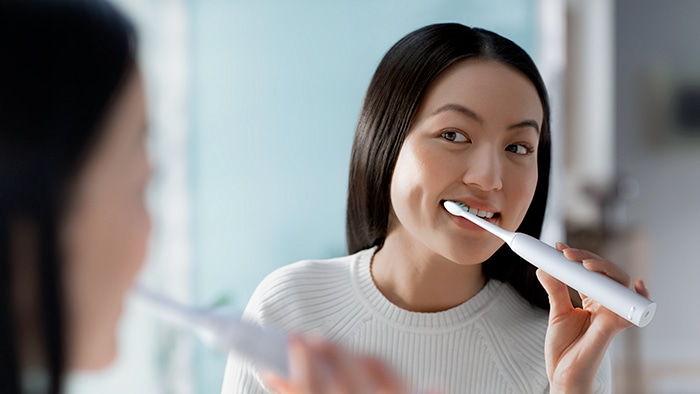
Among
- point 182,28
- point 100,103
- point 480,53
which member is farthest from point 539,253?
point 182,28

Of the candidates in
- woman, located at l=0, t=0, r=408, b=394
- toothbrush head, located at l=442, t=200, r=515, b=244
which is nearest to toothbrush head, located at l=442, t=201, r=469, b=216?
toothbrush head, located at l=442, t=200, r=515, b=244

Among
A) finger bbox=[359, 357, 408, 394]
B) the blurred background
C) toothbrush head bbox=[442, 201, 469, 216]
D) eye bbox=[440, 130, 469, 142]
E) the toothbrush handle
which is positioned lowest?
the blurred background

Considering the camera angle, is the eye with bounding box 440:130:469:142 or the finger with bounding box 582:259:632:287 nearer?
the finger with bounding box 582:259:632:287

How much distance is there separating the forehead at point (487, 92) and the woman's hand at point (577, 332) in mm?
134

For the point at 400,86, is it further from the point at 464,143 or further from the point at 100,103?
the point at 100,103

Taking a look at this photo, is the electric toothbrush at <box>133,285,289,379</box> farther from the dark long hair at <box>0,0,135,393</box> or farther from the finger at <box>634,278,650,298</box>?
the finger at <box>634,278,650,298</box>

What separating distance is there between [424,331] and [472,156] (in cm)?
20

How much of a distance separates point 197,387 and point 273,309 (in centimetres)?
171

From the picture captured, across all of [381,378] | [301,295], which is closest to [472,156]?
[301,295]

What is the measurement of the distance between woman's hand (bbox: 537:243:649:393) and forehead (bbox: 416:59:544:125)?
0.13 meters

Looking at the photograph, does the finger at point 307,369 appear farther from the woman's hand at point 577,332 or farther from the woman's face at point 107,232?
the woman's hand at point 577,332

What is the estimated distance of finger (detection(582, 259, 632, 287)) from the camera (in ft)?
2.30

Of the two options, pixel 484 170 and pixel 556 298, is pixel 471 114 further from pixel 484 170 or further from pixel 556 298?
pixel 556 298

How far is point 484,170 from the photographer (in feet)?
2.54
